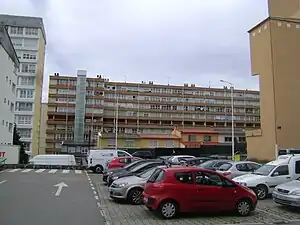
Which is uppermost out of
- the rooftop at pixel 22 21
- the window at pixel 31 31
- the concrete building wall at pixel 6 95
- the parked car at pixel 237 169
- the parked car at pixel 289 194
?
the rooftop at pixel 22 21

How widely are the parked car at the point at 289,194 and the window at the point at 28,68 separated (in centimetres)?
6917

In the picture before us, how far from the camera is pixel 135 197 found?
1341 cm

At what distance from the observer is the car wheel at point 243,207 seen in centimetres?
1116

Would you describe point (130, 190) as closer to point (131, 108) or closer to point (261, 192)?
point (261, 192)

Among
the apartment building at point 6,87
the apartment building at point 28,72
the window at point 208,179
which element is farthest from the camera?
the apartment building at point 28,72

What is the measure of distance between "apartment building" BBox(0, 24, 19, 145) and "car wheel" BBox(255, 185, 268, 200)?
116 ft

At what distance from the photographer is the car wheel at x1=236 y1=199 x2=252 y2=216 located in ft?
36.6

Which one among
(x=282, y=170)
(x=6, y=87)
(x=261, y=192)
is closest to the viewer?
(x=261, y=192)

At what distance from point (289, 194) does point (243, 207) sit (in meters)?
1.72

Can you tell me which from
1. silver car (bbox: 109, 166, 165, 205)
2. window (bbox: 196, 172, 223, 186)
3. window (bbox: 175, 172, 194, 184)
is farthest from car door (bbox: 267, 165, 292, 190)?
window (bbox: 175, 172, 194, 184)

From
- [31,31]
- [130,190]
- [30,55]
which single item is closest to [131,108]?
[30,55]

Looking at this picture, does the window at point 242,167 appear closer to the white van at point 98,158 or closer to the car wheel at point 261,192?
the car wheel at point 261,192

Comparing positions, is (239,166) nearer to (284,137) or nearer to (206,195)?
(206,195)

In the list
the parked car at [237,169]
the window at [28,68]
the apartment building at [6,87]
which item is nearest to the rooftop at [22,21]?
the window at [28,68]
